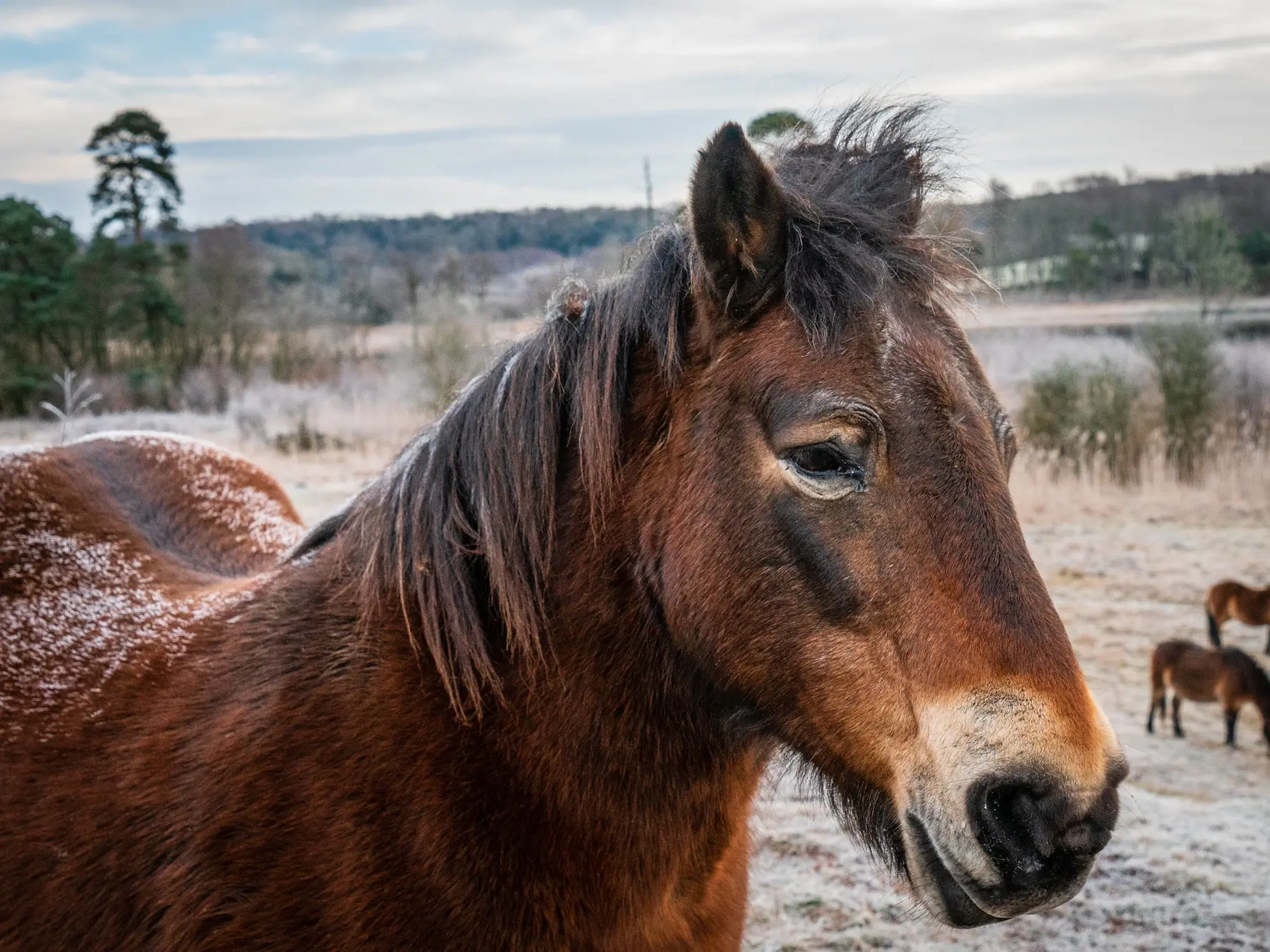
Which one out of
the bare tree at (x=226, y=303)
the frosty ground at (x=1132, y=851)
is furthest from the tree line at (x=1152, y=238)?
the bare tree at (x=226, y=303)

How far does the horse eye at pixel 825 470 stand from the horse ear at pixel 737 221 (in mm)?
326

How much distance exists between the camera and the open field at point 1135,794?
362 cm

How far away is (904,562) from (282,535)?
238 cm

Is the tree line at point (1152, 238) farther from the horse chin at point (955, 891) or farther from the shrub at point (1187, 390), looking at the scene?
the horse chin at point (955, 891)

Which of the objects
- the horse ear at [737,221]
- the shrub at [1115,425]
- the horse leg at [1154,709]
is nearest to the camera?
the horse ear at [737,221]

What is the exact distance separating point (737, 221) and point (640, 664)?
2.93ft

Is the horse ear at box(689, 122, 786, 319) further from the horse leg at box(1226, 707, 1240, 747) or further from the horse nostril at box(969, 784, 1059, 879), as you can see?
the horse leg at box(1226, 707, 1240, 747)

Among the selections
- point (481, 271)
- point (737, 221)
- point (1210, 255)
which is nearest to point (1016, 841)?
point (737, 221)

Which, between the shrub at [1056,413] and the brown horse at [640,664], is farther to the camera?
the shrub at [1056,413]

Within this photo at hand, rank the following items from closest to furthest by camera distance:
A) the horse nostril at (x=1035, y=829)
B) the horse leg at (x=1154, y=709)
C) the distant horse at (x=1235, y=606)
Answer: the horse nostril at (x=1035, y=829) → the horse leg at (x=1154, y=709) → the distant horse at (x=1235, y=606)

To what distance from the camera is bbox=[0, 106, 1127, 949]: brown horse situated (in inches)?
62.1

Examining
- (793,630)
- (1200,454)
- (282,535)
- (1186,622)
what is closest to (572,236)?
(1200,454)

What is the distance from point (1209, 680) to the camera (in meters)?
5.40

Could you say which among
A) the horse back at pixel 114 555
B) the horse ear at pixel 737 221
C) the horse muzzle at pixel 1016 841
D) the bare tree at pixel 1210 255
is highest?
the bare tree at pixel 1210 255
